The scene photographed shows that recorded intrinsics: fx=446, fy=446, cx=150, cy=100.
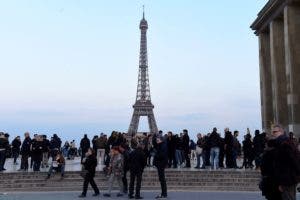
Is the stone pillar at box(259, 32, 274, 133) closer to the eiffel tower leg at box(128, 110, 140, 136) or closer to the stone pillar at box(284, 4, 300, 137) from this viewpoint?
the stone pillar at box(284, 4, 300, 137)

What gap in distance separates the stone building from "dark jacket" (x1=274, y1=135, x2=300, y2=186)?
22462mm

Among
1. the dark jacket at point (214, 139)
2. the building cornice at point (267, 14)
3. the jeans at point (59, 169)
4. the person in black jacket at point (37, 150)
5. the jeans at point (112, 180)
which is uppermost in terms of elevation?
the building cornice at point (267, 14)

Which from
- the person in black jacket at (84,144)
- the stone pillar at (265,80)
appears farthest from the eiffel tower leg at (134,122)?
the person in black jacket at (84,144)

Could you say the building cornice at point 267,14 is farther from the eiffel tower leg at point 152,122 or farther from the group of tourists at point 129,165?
the eiffel tower leg at point 152,122

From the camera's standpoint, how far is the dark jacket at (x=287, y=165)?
27.1 feet

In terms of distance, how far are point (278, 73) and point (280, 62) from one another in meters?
0.89

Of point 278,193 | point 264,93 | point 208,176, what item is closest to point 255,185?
point 208,176

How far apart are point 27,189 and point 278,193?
525 inches

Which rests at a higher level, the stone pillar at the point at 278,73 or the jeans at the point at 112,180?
the stone pillar at the point at 278,73

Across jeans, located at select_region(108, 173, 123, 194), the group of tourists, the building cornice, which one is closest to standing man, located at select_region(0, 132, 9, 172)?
the group of tourists

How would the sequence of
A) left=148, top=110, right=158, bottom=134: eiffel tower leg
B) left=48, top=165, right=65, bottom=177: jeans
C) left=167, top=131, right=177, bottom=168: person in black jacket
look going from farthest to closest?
left=148, top=110, right=158, bottom=134: eiffel tower leg, left=167, top=131, right=177, bottom=168: person in black jacket, left=48, top=165, right=65, bottom=177: jeans

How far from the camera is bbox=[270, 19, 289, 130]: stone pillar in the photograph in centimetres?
3384

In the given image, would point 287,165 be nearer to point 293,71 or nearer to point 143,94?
point 293,71

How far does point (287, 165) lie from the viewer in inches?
328
